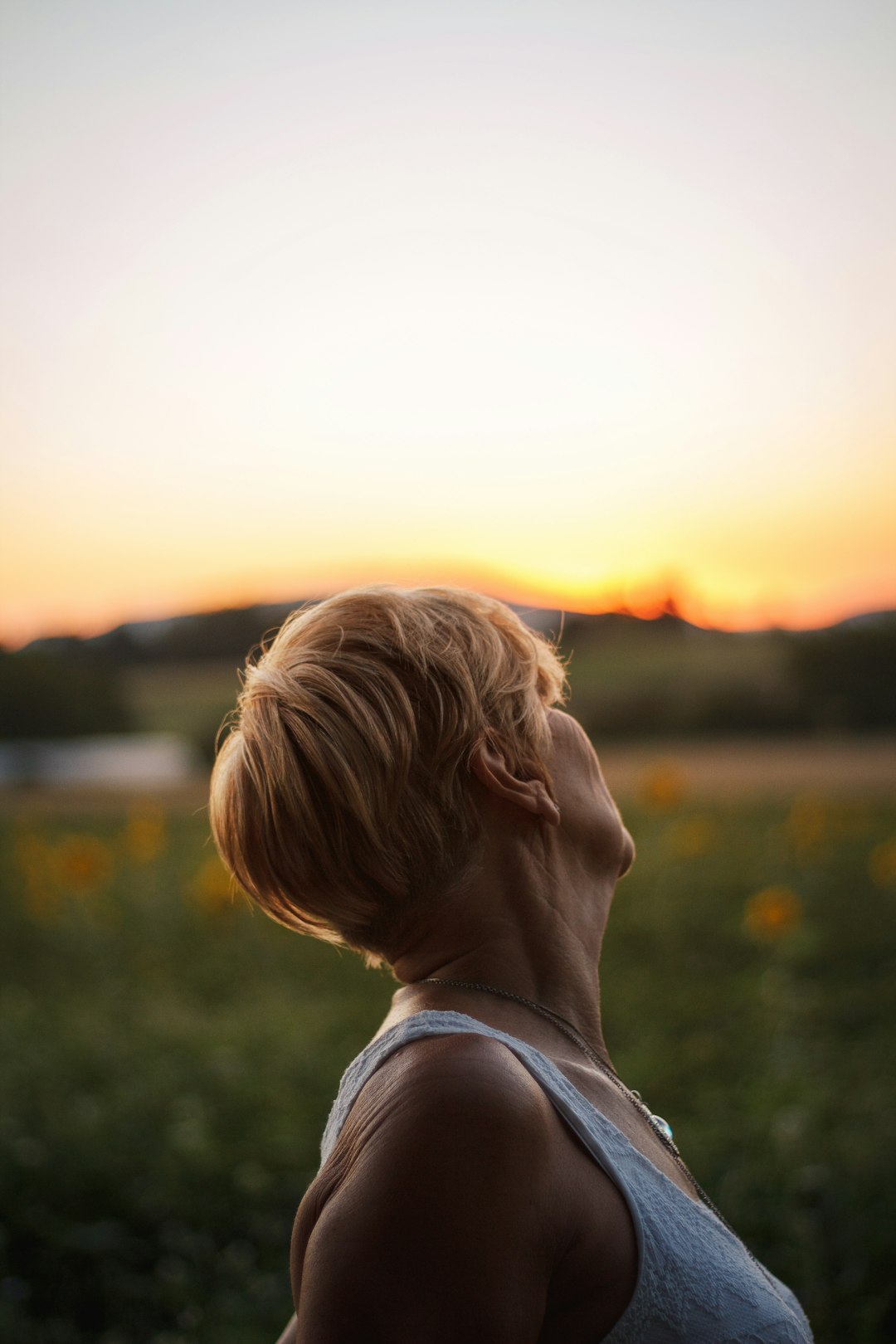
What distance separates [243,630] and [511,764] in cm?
267

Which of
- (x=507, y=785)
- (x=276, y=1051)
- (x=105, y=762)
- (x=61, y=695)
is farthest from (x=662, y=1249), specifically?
(x=105, y=762)

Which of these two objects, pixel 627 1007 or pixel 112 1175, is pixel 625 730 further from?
pixel 112 1175

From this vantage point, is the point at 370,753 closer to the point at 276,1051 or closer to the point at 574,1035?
the point at 574,1035

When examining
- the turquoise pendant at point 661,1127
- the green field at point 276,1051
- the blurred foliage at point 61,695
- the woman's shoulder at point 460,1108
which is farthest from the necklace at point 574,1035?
the blurred foliage at point 61,695

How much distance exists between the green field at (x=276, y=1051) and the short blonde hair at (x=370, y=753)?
132 centimetres

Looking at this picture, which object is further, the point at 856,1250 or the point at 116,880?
the point at 116,880

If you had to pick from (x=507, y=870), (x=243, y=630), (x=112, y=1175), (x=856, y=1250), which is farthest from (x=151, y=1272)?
(x=243, y=630)

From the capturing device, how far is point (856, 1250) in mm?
1882

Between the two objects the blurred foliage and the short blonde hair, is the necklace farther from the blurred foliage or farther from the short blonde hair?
the blurred foliage

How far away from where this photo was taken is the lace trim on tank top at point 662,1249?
72cm

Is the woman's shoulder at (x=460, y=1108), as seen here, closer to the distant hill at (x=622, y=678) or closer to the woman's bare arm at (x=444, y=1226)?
the woman's bare arm at (x=444, y=1226)

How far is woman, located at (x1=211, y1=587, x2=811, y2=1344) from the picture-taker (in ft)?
2.12

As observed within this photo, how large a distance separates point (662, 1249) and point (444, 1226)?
19 cm

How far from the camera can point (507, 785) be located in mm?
862
